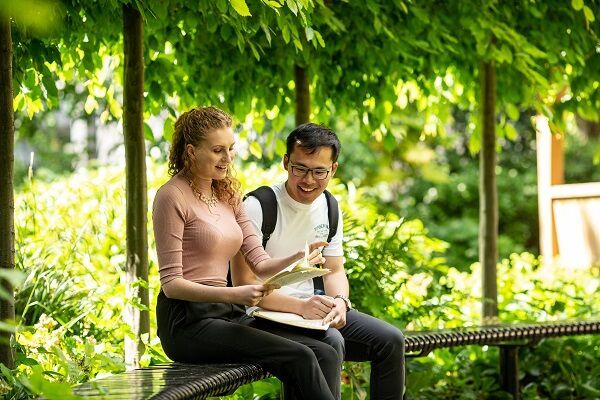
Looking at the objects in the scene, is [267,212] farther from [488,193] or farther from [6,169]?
[488,193]

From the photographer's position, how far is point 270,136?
645cm

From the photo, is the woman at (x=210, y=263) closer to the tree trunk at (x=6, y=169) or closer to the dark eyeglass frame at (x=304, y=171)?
the dark eyeglass frame at (x=304, y=171)

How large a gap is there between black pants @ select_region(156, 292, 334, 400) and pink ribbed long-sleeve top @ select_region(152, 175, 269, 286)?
0.11 metres

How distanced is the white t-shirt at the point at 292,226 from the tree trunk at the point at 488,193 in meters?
2.24

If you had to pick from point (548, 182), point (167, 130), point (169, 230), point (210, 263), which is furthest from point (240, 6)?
point (548, 182)

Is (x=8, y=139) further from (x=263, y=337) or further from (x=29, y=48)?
(x=263, y=337)

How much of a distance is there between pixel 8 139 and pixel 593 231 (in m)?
7.75

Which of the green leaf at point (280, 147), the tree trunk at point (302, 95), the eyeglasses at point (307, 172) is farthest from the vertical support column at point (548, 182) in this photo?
the eyeglasses at point (307, 172)

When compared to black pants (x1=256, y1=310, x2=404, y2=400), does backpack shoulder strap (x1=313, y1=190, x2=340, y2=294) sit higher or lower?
higher

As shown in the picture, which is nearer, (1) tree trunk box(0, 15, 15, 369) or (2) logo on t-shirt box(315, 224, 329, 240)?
(1) tree trunk box(0, 15, 15, 369)

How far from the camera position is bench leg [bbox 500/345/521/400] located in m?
5.67

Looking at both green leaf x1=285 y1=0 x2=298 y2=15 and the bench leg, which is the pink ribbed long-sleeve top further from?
the bench leg

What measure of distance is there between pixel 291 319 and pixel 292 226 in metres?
0.46

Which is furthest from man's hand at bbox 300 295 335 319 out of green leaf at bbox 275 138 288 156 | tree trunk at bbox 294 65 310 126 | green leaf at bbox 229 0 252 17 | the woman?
green leaf at bbox 275 138 288 156
